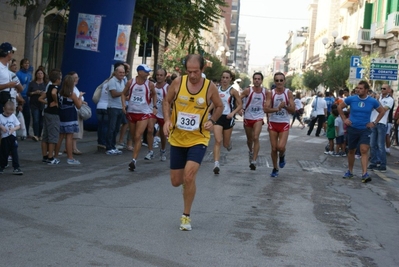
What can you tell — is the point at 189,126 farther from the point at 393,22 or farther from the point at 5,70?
the point at 393,22

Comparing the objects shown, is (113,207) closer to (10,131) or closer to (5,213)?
(5,213)

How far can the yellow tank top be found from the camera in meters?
7.79

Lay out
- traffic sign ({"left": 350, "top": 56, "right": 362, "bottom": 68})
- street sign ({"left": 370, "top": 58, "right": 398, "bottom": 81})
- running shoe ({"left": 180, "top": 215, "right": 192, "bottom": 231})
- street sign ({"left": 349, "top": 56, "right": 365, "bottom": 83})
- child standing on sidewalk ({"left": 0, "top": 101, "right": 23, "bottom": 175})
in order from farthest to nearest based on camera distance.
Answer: traffic sign ({"left": 350, "top": 56, "right": 362, "bottom": 68})
street sign ({"left": 349, "top": 56, "right": 365, "bottom": 83})
street sign ({"left": 370, "top": 58, "right": 398, "bottom": 81})
child standing on sidewalk ({"left": 0, "top": 101, "right": 23, "bottom": 175})
running shoe ({"left": 180, "top": 215, "right": 192, "bottom": 231})

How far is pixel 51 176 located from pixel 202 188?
2.28 m

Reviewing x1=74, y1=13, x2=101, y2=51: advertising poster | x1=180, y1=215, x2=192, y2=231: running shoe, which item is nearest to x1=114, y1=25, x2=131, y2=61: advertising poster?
x1=74, y1=13, x2=101, y2=51: advertising poster

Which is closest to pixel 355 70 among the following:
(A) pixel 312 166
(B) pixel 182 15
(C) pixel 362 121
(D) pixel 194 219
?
(B) pixel 182 15

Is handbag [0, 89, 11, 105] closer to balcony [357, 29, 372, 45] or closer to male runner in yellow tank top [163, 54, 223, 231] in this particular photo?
male runner in yellow tank top [163, 54, 223, 231]

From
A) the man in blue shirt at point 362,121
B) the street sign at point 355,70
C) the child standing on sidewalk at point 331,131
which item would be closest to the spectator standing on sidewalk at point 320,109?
the street sign at point 355,70

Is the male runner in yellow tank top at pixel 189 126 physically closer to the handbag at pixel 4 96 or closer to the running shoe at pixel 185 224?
the running shoe at pixel 185 224

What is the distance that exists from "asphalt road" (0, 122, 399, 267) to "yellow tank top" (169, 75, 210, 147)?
87cm

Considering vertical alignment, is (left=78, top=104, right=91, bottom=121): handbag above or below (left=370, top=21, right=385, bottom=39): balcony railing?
below

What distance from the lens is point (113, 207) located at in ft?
28.4

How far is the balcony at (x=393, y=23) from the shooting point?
43656 mm

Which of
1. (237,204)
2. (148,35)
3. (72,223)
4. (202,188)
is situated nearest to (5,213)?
(72,223)
